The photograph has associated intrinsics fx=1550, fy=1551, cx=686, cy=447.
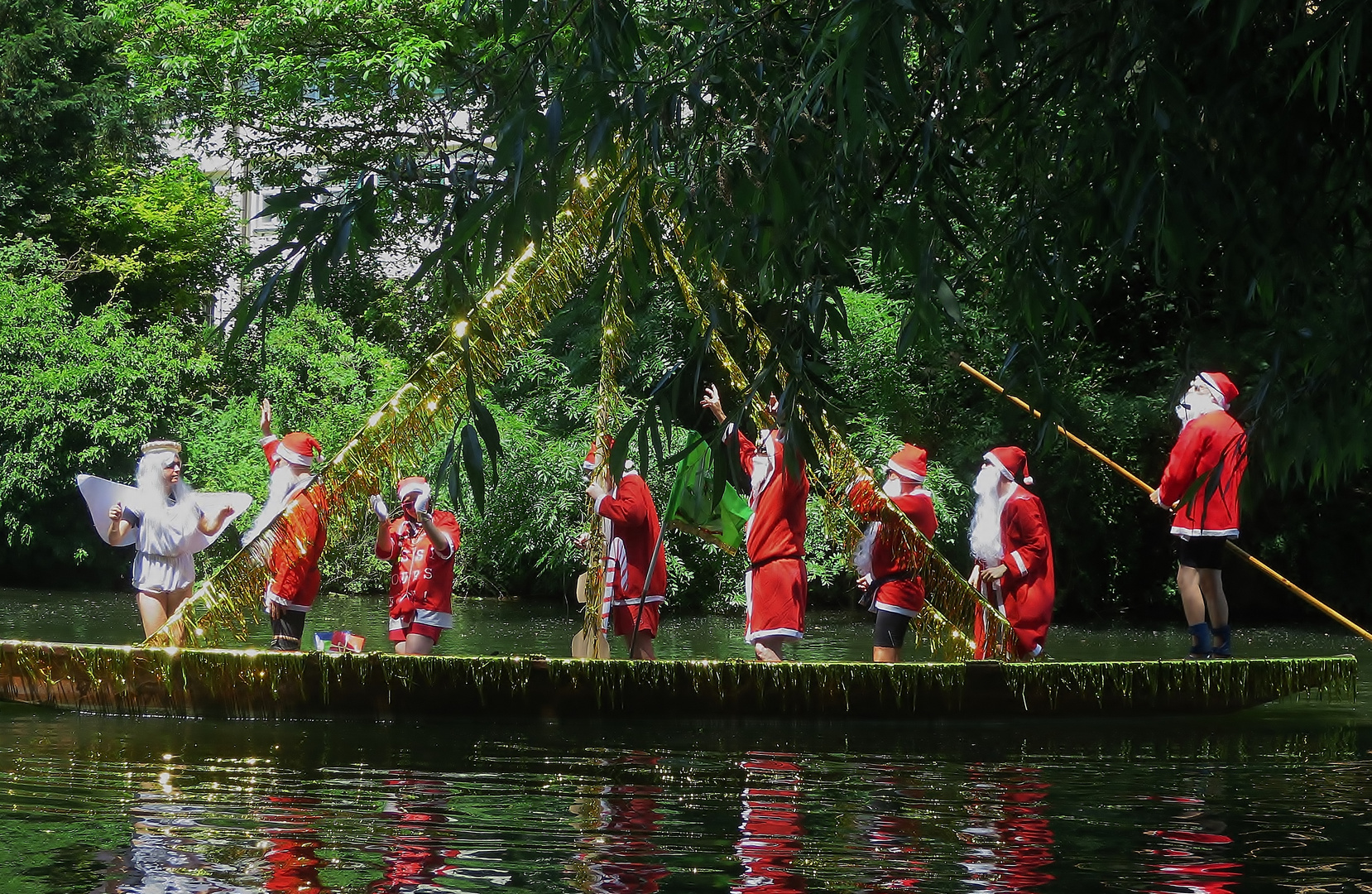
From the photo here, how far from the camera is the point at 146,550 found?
9.76 m

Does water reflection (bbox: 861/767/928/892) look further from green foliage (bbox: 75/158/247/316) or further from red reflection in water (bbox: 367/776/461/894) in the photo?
green foliage (bbox: 75/158/247/316)

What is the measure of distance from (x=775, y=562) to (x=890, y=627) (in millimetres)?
928

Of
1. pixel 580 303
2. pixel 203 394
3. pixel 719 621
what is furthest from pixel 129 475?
pixel 719 621

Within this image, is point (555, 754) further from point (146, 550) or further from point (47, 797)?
point (146, 550)

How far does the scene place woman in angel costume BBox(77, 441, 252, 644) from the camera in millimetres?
9695

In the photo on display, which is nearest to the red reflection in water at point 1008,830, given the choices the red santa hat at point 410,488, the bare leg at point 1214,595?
the bare leg at point 1214,595

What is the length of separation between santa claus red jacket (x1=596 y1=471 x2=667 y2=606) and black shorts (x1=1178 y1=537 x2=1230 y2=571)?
3403mm

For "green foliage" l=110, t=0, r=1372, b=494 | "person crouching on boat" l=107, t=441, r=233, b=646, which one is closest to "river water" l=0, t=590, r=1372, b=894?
"person crouching on boat" l=107, t=441, r=233, b=646

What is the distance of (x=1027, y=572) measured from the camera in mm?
9852

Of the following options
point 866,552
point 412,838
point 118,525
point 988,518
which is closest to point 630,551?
point 866,552

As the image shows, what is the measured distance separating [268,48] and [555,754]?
1968 cm

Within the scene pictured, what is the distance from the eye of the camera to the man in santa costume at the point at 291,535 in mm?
8672

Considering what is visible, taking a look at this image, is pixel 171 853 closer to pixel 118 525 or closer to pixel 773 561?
pixel 773 561

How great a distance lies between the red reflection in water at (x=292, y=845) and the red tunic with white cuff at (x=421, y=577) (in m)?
3.89
